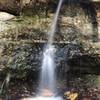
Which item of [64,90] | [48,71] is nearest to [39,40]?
[48,71]

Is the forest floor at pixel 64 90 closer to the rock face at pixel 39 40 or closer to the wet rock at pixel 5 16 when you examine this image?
the rock face at pixel 39 40

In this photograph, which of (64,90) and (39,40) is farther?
(39,40)

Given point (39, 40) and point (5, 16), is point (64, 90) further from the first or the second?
point (5, 16)

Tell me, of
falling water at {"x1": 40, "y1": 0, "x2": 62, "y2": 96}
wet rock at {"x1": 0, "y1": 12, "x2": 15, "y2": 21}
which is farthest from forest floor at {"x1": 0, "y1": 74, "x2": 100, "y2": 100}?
wet rock at {"x1": 0, "y1": 12, "x2": 15, "y2": 21}

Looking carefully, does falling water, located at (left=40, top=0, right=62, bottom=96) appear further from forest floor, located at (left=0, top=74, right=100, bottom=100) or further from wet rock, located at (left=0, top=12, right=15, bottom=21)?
wet rock, located at (left=0, top=12, right=15, bottom=21)

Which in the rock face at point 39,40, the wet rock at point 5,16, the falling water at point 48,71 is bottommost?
the falling water at point 48,71

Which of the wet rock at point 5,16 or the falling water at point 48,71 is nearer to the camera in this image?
the falling water at point 48,71

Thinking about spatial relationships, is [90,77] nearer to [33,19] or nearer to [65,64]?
[65,64]

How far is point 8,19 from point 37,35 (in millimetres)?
855

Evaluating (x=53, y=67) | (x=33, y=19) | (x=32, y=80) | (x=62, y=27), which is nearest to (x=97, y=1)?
(x=62, y=27)

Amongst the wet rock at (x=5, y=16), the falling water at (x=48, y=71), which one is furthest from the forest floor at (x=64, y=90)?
the wet rock at (x=5, y=16)

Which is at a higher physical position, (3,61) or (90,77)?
(3,61)

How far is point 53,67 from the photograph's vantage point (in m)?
4.81

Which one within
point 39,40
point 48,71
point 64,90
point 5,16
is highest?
point 5,16
